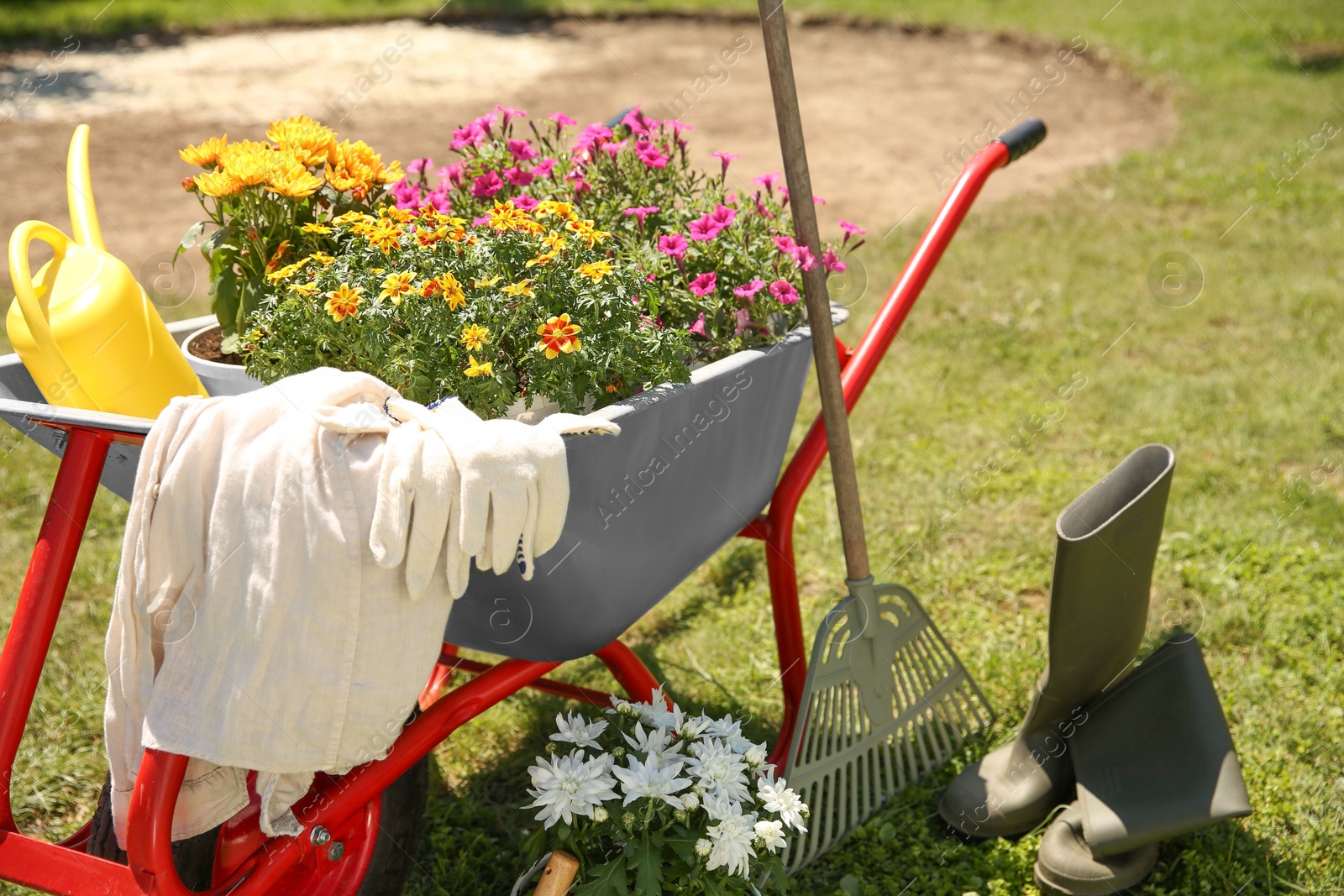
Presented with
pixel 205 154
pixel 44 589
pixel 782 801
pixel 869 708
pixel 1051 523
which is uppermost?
pixel 205 154

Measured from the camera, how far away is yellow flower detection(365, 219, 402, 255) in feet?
5.00

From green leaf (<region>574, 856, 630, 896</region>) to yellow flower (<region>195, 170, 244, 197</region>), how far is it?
112 cm

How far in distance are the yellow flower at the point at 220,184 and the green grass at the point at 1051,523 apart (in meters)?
1.14

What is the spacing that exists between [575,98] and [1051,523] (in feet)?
16.7

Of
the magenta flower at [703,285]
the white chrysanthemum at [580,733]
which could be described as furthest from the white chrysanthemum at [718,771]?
the magenta flower at [703,285]

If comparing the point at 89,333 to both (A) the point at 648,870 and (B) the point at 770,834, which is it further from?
(B) the point at 770,834

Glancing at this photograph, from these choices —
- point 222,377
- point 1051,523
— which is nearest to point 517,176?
point 222,377

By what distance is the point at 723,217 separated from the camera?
5.86 ft

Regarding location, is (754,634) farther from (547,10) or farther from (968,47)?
(547,10)

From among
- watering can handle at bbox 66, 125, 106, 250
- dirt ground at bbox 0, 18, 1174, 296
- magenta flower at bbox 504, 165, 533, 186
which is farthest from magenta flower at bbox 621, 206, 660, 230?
dirt ground at bbox 0, 18, 1174, 296

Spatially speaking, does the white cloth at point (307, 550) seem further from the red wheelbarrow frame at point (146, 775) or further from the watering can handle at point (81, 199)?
the watering can handle at point (81, 199)

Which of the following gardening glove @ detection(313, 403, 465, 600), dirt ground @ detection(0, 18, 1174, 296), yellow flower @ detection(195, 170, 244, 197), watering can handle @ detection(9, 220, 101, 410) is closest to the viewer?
gardening glove @ detection(313, 403, 465, 600)

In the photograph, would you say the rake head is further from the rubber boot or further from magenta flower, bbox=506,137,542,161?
magenta flower, bbox=506,137,542,161

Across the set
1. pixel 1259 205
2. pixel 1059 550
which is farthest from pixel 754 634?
pixel 1259 205
